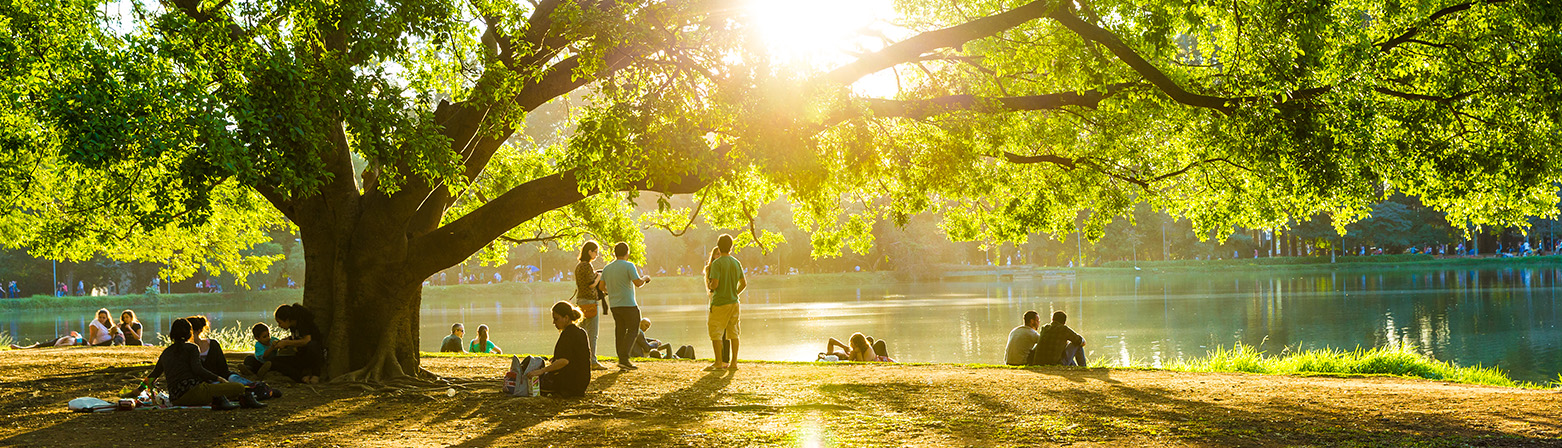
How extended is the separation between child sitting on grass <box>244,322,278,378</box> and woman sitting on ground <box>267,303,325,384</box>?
0.17m

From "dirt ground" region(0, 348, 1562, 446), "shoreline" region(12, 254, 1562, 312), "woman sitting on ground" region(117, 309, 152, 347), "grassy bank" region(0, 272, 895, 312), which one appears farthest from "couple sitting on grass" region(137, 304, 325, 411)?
"shoreline" region(12, 254, 1562, 312)

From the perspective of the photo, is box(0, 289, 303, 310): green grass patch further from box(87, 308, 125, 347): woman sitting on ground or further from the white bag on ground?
the white bag on ground

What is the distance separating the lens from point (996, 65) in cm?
1462

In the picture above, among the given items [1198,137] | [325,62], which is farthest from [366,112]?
[1198,137]

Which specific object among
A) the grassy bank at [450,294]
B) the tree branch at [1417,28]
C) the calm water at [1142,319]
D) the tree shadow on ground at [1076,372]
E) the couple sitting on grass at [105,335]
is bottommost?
the calm water at [1142,319]

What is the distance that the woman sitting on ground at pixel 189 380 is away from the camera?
8906 millimetres

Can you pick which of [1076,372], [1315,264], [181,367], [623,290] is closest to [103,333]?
[181,367]

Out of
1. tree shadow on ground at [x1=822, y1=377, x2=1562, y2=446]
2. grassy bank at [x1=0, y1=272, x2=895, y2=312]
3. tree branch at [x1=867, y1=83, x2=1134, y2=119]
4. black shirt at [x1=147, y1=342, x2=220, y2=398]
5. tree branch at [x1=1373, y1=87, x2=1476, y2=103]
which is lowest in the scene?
grassy bank at [x1=0, y1=272, x2=895, y2=312]

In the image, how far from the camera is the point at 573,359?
31.1ft

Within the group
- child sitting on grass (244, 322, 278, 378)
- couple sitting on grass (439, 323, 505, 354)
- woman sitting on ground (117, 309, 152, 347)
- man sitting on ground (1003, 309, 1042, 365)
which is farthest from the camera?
woman sitting on ground (117, 309, 152, 347)

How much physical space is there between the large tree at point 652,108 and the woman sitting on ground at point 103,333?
20.8 feet

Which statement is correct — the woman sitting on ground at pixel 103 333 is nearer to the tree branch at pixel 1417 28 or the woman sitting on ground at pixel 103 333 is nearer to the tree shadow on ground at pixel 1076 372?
the tree shadow on ground at pixel 1076 372

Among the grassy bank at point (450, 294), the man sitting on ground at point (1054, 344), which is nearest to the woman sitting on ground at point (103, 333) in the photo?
the man sitting on ground at point (1054, 344)

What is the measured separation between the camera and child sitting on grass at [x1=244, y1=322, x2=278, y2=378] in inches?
449
